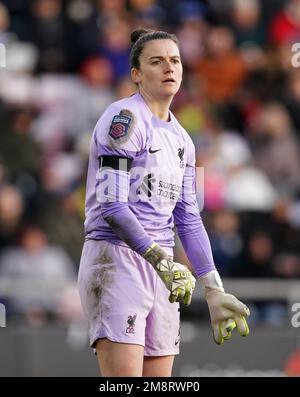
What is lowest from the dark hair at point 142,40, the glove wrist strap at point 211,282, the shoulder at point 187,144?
the glove wrist strap at point 211,282

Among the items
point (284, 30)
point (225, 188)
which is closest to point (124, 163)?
point (225, 188)

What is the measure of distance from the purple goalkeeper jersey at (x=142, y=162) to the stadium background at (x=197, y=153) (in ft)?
15.4

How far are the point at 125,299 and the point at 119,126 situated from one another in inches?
34.1

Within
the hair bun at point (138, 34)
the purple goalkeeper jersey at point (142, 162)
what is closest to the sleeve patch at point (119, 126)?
the purple goalkeeper jersey at point (142, 162)

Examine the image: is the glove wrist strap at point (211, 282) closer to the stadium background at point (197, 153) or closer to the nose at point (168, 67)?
the nose at point (168, 67)

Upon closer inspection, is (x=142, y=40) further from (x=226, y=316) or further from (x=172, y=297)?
(x=226, y=316)

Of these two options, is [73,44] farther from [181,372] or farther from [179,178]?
[179,178]

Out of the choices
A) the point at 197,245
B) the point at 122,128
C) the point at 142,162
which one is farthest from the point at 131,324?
the point at 122,128

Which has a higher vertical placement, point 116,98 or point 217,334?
point 116,98

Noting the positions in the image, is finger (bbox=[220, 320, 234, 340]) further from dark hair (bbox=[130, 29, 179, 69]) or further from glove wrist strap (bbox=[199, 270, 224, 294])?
dark hair (bbox=[130, 29, 179, 69])

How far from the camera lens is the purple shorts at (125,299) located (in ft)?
18.4

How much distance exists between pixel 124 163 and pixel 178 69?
589mm

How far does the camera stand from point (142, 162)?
564cm

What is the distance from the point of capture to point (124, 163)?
554 cm
